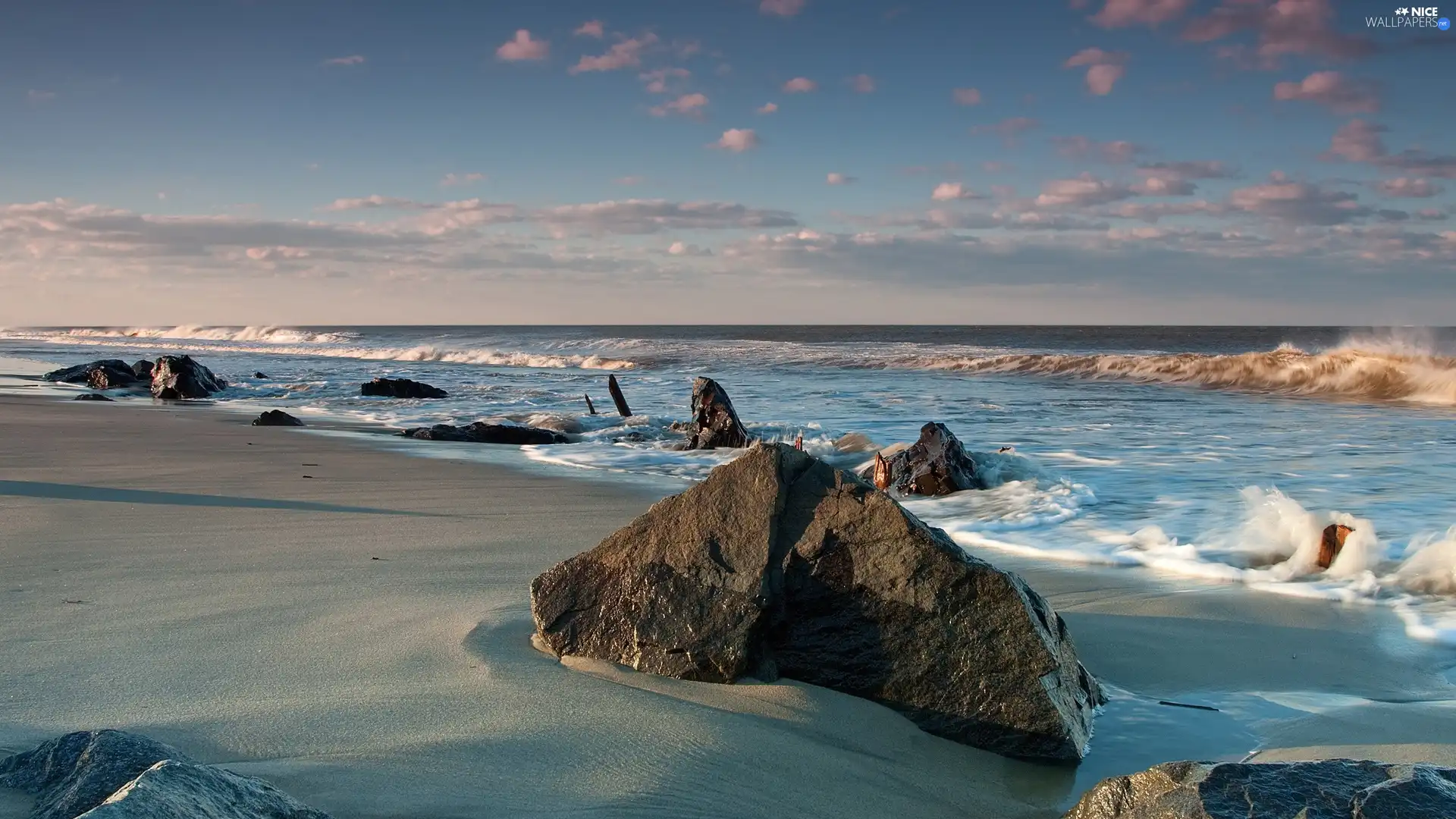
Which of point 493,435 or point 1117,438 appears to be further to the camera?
point 1117,438

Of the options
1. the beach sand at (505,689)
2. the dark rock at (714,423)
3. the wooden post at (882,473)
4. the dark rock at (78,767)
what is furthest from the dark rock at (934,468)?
the dark rock at (78,767)

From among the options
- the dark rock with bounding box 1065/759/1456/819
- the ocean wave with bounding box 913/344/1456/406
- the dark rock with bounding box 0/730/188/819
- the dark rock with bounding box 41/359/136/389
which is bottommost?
the dark rock with bounding box 0/730/188/819

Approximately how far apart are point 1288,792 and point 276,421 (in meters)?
12.2

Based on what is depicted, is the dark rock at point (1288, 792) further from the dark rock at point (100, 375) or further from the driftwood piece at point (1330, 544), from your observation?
the dark rock at point (100, 375)

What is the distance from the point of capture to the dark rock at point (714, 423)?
34.6 ft

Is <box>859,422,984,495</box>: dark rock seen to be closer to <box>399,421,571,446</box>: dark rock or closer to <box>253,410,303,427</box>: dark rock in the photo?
<box>399,421,571,446</box>: dark rock

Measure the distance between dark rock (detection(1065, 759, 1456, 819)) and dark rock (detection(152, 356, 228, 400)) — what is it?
17.7m

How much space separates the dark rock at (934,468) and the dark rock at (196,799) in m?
6.03

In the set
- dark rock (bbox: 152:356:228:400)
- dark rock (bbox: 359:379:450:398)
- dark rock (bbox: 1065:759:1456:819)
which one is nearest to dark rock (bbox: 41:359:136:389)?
dark rock (bbox: 152:356:228:400)

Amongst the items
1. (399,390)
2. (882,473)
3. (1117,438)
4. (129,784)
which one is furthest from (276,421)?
(129,784)

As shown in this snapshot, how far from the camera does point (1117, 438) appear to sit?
1134 centimetres

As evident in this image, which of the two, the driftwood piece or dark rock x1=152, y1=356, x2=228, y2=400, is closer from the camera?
the driftwood piece

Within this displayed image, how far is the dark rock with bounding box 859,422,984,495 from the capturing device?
7613 mm

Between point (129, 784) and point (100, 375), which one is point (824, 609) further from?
point (100, 375)
